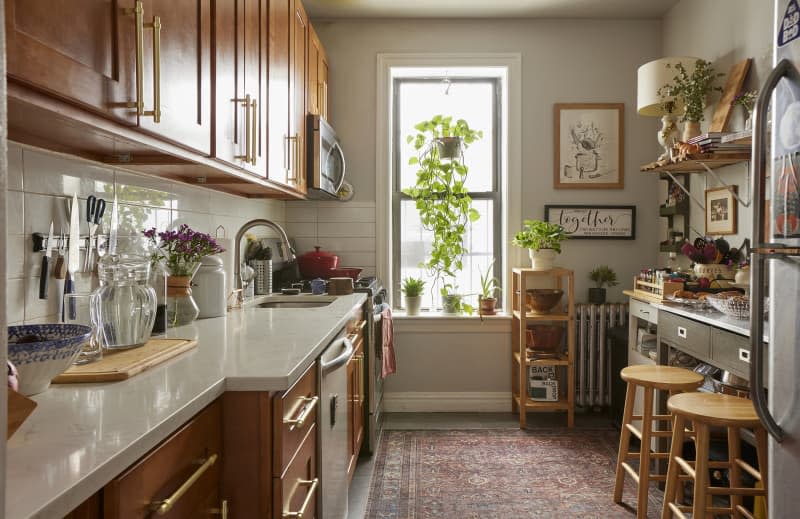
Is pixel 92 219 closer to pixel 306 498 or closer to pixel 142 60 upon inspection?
pixel 142 60

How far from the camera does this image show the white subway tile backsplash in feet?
4.06

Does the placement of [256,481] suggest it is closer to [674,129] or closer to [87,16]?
[87,16]

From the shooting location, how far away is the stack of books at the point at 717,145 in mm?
2365

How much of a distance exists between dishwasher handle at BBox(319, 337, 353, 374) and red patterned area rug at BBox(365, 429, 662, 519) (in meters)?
0.90

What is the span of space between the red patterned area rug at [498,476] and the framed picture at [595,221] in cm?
126

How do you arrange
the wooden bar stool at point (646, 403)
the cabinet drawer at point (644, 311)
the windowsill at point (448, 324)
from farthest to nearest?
1. the windowsill at point (448, 324)
2. the cabinet drawer at point (644, 311)
3. the wooden bar stool at point (646, 403)

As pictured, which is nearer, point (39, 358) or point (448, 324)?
point (39, 358)

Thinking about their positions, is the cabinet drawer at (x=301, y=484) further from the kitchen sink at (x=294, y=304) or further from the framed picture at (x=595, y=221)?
the framed picture at (x=595, y=221)

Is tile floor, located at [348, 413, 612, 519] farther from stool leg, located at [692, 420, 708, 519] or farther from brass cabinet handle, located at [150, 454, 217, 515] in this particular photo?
brass cabinet handle, located at [150, 454, 217, 515]

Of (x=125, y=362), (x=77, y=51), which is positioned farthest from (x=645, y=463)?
(x=77, y=51)

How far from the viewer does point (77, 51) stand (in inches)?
37.1

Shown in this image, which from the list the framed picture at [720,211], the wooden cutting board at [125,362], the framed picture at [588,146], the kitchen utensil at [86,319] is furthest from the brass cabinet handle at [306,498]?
the framed picture at [588,146]

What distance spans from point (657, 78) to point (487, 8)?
3.83ft

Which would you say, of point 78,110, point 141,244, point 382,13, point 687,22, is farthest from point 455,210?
point 78,110
